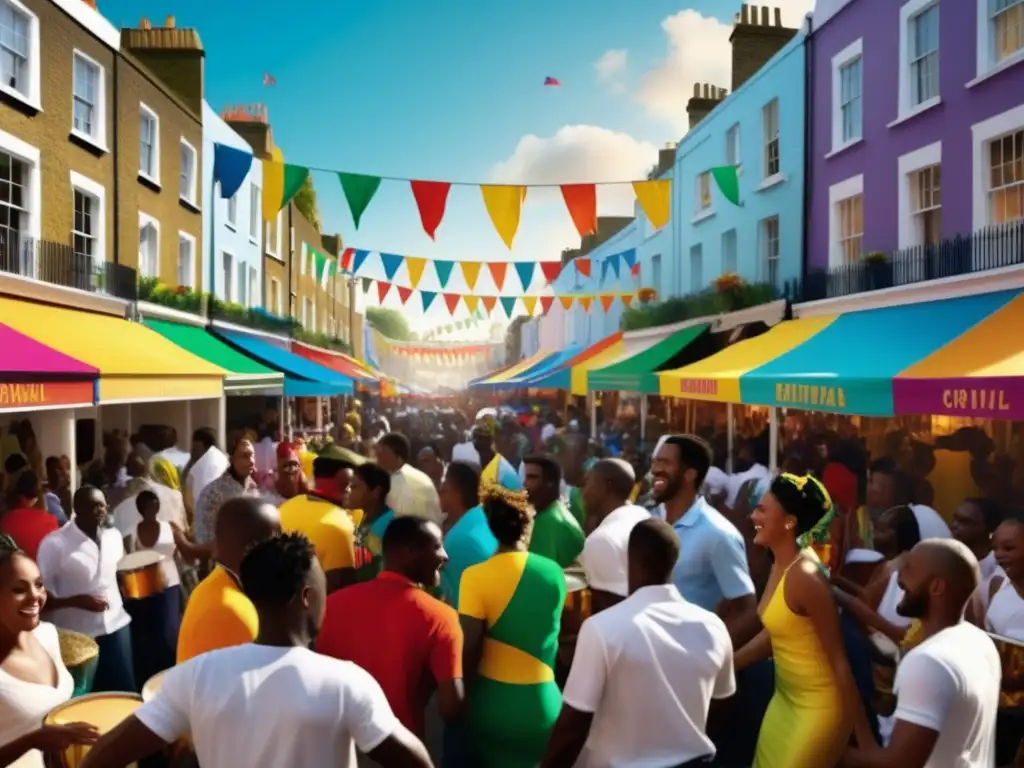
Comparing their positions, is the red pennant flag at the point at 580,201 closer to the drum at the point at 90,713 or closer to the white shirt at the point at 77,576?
the white shirt at the point at 77,576

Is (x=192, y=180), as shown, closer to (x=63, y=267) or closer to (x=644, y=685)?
(x=63, y=267)

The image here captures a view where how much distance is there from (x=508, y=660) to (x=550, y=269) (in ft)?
52.7

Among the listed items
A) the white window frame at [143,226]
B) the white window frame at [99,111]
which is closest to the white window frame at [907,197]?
the white window frame at [99,111]

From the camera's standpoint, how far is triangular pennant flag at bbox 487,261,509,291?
61.4 feet

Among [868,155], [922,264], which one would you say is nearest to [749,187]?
[868,155]

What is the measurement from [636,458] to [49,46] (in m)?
10.3

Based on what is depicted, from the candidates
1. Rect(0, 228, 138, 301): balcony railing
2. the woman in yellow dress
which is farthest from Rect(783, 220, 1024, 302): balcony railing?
Rect(0, 228, 138, 301): balcony railing

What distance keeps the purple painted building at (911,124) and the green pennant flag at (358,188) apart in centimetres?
740

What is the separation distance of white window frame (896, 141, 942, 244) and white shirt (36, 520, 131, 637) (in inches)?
437

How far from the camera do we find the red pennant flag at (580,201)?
43.5 feet

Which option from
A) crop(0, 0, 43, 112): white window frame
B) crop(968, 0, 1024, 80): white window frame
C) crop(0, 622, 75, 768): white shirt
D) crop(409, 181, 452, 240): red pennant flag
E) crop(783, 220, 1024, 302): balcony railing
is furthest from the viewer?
crop(409, 181, 452, 240): red pennant flag

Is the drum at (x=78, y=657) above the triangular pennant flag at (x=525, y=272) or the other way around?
the other way around

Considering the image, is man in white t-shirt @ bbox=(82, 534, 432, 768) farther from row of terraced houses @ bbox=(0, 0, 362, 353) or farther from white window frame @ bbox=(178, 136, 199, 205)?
white window frame @ bbox=(178, 136, 199, 205)

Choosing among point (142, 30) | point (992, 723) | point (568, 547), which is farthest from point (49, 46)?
point (992, 723)
